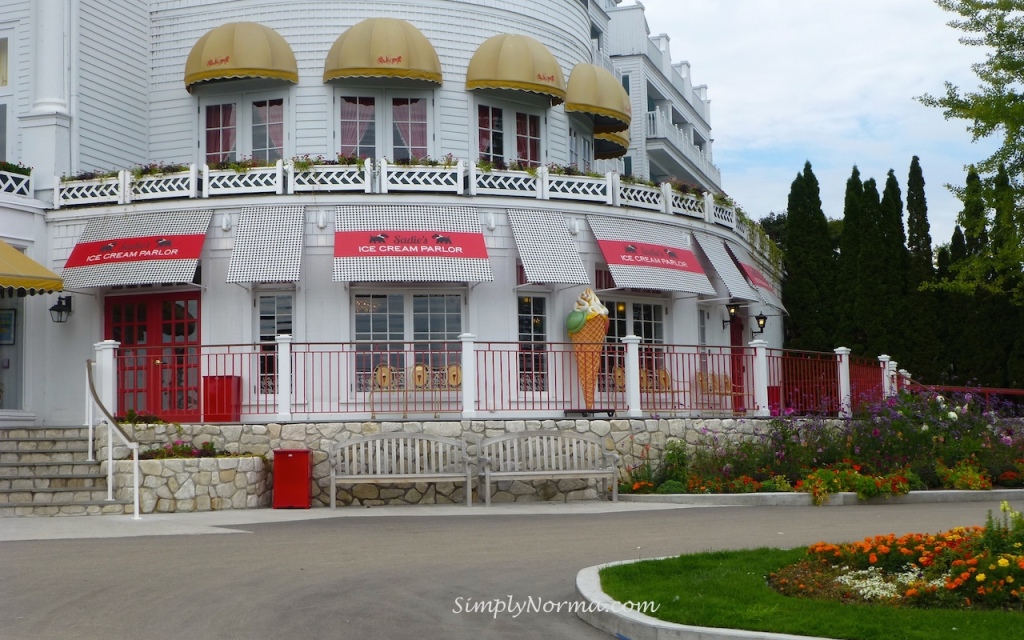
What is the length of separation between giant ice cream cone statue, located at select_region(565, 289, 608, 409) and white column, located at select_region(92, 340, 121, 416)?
23.1 feet

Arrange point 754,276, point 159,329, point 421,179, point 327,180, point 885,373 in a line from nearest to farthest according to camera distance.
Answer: point 327,180 < point 421,179 < point 159,329 < point 885,373 < point 754,276

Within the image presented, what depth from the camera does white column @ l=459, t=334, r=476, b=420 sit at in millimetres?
17484

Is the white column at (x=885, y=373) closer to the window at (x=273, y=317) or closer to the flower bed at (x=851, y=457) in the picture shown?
the flower bed at (x=851, y=457)

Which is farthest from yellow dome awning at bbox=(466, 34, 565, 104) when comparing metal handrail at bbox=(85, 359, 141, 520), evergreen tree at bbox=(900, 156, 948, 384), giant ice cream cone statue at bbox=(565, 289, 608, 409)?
evergreen tree at bbox=(900, 156, 948, 384)

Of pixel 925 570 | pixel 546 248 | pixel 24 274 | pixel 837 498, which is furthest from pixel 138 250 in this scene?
pixel 925 570

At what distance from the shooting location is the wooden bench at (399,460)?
16250 millimetres

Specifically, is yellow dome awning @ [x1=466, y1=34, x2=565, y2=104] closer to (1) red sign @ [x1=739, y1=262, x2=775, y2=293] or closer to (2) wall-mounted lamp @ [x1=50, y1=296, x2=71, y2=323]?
(1) red sign @ [x1=739, y1=262, x2=775, y2=293]

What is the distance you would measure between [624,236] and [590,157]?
5331 millimetres

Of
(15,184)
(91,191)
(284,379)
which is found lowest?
(284,379)

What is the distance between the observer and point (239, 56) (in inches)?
869

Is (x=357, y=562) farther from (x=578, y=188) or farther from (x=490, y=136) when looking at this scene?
(x=490, y=136)

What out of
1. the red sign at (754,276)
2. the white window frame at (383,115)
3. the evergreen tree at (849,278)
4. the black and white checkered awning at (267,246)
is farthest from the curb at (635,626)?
the evergreen tree at (849,278)

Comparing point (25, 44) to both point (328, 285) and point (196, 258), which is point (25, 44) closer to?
point (196, 258)

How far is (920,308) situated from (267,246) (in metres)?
17.3
